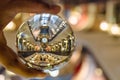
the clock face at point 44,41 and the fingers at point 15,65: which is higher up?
the clock face at point 44,41

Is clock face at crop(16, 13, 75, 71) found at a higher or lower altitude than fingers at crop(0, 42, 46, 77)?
higher
